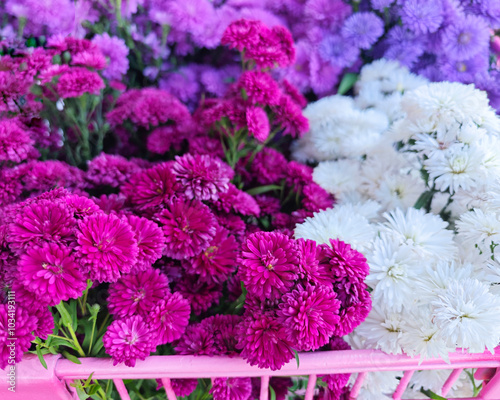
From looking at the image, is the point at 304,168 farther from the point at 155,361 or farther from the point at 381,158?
the point at 155,361

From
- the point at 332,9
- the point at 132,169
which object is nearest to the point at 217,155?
the point at 132,169

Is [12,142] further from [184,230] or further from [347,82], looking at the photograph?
[347,82]

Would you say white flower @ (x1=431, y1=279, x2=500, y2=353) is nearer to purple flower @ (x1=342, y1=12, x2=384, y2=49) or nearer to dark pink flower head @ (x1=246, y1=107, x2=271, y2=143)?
dark pink flower head @ (x1=246, y1=107, x2=271, y2=143)

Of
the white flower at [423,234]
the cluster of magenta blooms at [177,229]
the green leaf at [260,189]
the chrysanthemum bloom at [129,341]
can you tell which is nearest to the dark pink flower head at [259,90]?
the cluster of magenta blooms at [177,229]

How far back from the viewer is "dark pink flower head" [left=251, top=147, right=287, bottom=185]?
0.65 metres

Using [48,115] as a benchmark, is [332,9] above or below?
above

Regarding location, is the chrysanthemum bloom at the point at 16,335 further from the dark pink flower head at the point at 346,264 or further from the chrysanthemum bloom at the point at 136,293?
the dark pink flower head at the point at 346,264

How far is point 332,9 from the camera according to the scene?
839 mm

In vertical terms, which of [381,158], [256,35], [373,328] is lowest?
[373,328]

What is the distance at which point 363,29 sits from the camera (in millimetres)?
819

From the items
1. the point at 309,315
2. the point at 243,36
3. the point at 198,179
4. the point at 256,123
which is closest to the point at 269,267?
the point at 309,315

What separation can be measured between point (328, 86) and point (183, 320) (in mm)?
642

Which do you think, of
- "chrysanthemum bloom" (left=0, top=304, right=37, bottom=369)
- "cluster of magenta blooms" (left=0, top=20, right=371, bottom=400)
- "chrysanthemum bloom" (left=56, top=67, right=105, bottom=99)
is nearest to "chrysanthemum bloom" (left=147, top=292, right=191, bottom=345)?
"cluster of magenta blooms" (left=0, top=20, right=371, bottom=400)

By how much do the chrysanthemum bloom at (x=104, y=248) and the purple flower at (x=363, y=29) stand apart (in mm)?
666
